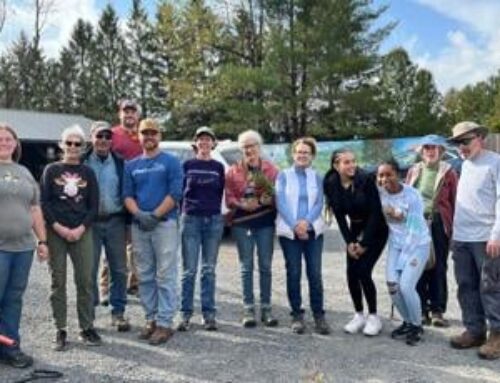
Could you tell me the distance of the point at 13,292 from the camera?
230 inches

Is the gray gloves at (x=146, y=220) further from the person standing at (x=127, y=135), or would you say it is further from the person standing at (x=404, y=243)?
the person standing at (x=404, y=243)

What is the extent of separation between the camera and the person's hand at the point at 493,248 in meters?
5.91

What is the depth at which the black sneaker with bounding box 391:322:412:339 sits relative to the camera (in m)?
6.55

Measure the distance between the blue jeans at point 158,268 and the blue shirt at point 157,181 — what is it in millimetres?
185

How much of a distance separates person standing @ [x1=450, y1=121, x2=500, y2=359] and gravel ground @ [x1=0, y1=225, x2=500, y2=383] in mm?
261

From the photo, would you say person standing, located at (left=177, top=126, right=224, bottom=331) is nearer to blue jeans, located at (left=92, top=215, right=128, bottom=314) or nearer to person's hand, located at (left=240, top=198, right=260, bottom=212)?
person's hand, located at (left=240, top=198, right=260, bottom=212)

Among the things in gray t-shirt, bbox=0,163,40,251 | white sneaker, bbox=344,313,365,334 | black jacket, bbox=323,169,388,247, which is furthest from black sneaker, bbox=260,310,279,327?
gray t-shirt, bbox=0,163,40,251

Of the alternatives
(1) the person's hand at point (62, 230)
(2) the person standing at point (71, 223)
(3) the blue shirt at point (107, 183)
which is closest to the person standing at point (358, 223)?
(3) the blue shirt at point (107, 183)

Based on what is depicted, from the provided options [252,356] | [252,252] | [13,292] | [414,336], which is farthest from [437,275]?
[13,292]

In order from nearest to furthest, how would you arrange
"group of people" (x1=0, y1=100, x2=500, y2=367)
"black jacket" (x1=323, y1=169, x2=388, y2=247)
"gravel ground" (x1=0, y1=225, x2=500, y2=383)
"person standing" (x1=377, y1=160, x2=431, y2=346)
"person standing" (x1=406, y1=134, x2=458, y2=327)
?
"gravel ground" (x1=0, y1=225, x2=500, y2=383)
"group of people" (x1=0, y1=100, x2=500, y2=367)
"person standing" (x1=377, y1=160, x2=431, y2=346)
"black jacket" (x1=323, y1=169, x2=388, y2=247)
"person standing" (x1=406, y1=134, x2=458, y2=327)

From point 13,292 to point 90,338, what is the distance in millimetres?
904

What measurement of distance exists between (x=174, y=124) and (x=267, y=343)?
34743 millimetres

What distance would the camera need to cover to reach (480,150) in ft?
20.4

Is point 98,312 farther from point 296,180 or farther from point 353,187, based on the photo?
point 353,187
